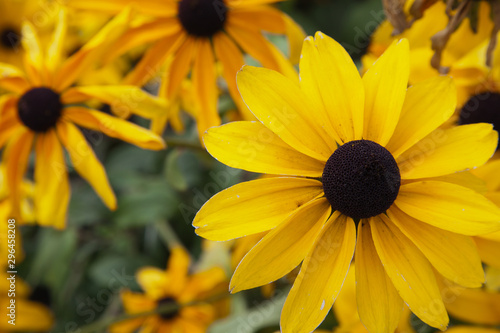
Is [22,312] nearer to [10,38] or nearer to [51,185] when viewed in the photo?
[51,185]

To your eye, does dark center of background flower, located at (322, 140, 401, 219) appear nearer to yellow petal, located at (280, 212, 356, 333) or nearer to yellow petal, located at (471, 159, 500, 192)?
yellow petal, located at (280, 212, 356, 333)

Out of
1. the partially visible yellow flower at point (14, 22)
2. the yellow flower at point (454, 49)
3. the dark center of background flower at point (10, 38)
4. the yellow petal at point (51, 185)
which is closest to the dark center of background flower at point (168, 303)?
the yellow petal at point (51, 185)

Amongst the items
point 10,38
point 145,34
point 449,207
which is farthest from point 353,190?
point 10,38

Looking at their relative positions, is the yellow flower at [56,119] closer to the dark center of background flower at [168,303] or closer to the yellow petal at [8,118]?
the yellow petal at [8,118]

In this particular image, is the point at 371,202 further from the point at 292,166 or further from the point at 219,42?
the point at 219,42

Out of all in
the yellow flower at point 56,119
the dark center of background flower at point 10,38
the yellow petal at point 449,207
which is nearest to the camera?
the yellow petal at point 449,207

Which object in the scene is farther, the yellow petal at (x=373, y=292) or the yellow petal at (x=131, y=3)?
the yellow petal at (x=131, y=3)
